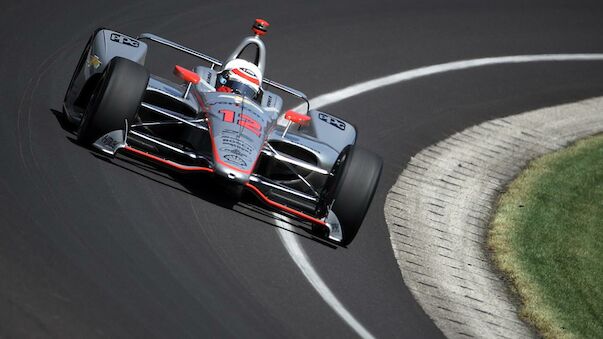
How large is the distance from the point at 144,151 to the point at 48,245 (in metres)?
2.45

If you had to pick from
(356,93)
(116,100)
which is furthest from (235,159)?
(356,93)

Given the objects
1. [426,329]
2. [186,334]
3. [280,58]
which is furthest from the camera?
[280,58]

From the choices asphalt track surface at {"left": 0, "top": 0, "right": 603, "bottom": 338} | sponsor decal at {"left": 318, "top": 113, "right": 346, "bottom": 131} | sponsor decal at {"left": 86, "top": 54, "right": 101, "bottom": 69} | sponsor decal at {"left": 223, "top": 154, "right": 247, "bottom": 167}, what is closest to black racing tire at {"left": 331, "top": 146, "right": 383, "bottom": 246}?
asphalt track surface at {"left": 0, "top": 0, "right": 603, "bottom": 338}

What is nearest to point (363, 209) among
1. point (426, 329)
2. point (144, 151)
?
point (426, 329)

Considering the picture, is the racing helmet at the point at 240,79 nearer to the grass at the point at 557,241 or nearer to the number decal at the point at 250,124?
the number decal at the point at 250,124

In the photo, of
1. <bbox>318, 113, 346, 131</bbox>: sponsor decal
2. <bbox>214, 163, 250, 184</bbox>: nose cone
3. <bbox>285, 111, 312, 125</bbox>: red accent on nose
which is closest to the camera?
<bbox>214, 163, 250, 184</bbox>: nose cone

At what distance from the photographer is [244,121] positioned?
36.3 ft

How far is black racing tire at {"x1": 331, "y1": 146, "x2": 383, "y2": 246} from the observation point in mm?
10859

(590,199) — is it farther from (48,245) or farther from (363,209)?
(48,245)

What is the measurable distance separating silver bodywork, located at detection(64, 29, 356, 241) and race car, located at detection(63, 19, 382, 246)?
11 millimetres

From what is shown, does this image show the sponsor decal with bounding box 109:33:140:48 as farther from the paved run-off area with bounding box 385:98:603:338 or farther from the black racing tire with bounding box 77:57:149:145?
the paved run-off area with bounding box 385:98:603:338

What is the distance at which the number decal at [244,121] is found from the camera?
36.1 feet

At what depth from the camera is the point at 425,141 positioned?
15.7 metres

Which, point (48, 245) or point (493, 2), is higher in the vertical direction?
point (493, 2)
